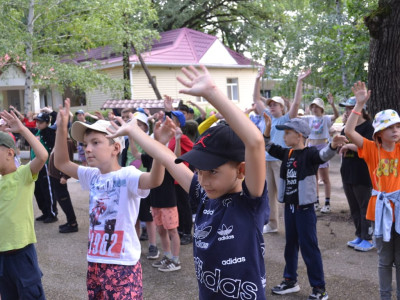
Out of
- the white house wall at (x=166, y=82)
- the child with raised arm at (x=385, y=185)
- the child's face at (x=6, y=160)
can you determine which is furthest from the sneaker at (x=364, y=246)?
the white house wall at (x=166, y=82)

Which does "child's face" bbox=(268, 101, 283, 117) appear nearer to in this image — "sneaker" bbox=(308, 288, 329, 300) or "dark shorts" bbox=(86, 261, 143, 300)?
"sneaker" bbox=(308, 288, 329, 300)

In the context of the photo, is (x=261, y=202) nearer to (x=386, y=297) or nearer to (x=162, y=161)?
(x=162, y=161)

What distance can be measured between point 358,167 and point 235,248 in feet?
14.3

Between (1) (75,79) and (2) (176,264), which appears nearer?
(2) (176,264)

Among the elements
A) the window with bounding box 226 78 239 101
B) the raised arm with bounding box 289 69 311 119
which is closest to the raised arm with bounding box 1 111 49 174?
the raised arm with bounding box 289 69 311 119

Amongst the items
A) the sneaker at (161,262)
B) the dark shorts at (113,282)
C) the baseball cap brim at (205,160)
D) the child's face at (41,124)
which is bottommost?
the sneaker at (161,262)

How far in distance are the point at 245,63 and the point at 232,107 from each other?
2686 cm

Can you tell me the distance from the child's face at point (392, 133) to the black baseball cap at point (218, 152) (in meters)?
2.57

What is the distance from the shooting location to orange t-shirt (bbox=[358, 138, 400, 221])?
13.6 feet

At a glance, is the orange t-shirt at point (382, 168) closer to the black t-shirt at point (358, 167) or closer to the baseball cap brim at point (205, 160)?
the black t-shirt at point (358, 167)

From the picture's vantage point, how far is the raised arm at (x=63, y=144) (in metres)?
3.20

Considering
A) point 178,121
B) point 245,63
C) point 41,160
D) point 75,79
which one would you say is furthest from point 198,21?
point 41,160

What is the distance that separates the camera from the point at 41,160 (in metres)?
3.58

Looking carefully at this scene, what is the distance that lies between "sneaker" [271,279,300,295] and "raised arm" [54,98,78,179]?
99.1 inches
